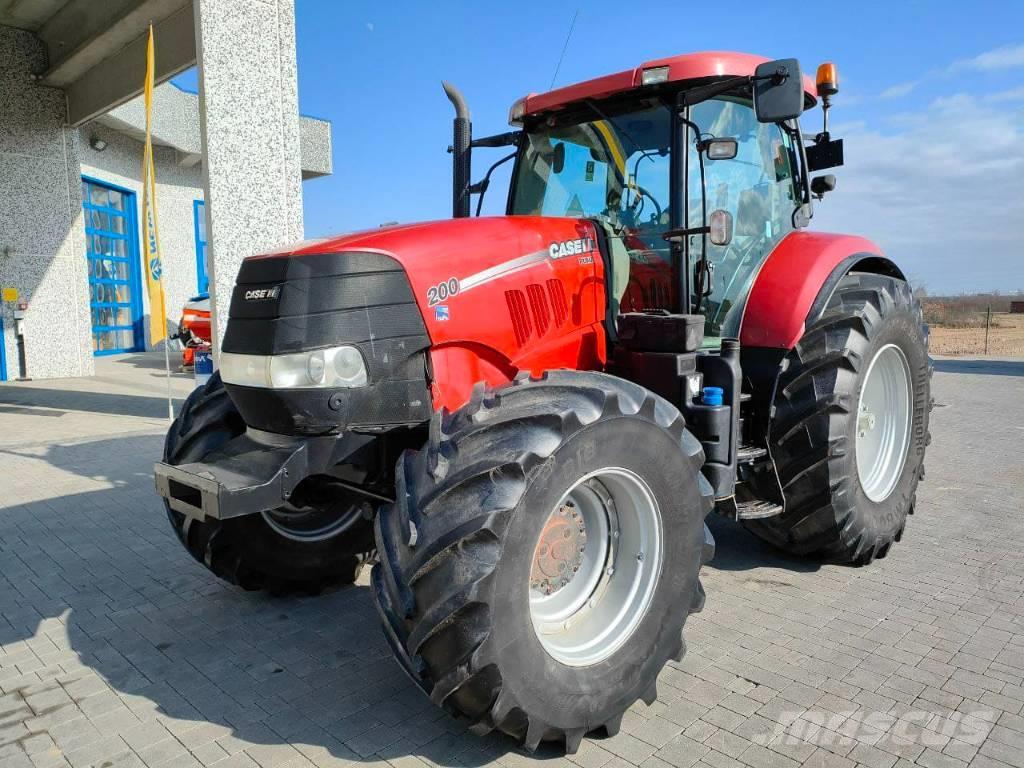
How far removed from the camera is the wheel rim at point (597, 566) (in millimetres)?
2695

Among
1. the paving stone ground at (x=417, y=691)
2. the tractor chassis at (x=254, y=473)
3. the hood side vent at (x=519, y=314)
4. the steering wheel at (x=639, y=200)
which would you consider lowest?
the paving stone ground at (x=417, y=691)

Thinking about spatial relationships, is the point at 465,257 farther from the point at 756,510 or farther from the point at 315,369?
the point at 756,510

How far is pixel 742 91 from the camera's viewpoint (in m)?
3.71

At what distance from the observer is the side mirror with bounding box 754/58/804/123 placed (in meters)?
3.16

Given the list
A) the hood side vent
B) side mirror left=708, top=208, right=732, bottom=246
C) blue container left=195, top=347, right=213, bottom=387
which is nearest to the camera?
the hood side vent

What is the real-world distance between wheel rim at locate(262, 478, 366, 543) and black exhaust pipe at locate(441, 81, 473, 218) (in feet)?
5.68

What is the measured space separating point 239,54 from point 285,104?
25.3 inches

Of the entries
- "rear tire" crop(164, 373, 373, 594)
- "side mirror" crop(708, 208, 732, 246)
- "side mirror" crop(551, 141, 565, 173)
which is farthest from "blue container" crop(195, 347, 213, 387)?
"side mirror" crop(708, 208, 732, 246)

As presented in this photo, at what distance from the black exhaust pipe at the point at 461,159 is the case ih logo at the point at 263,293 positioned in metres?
1.76

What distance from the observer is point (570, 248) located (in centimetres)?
338

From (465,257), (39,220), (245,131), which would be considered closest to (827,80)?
(465,257)

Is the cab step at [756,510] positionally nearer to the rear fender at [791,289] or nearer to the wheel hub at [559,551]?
the rear fender at [791,289]

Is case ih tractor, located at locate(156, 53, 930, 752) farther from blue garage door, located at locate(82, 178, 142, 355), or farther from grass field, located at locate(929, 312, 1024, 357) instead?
blue garage door, located at locate(82, 178, 142, 355)

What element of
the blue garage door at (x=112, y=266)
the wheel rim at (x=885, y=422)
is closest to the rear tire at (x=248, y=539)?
the wheel rim at (x=885, y=422)
